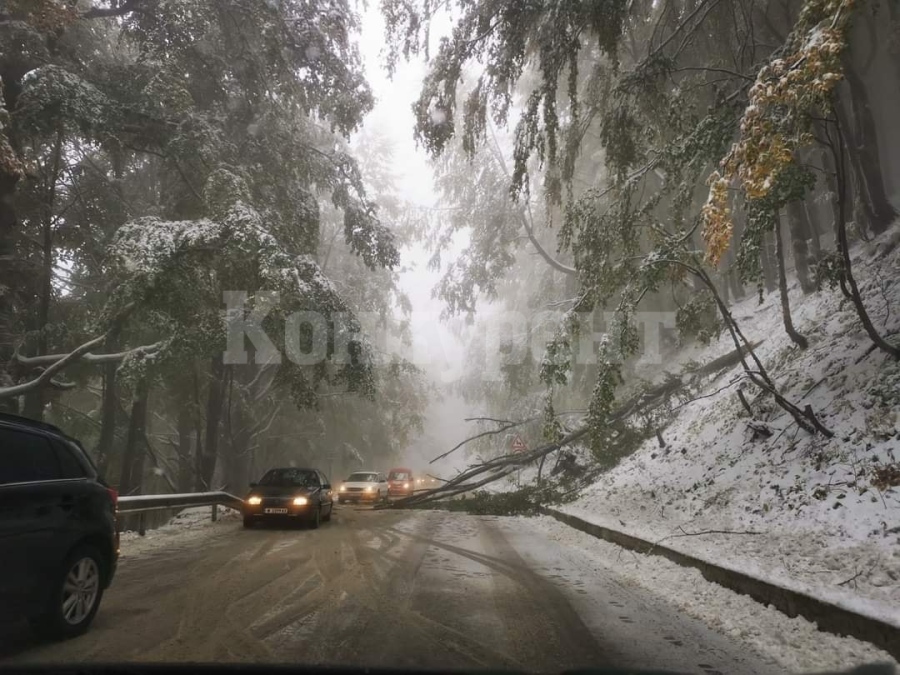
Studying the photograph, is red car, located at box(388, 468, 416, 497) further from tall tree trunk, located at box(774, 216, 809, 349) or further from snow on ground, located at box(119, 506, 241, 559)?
tall tree trunk, located at box(774, 216, 809, 349)

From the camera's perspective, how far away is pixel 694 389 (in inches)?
616

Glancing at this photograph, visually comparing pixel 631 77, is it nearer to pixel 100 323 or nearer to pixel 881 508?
pixel 881 508

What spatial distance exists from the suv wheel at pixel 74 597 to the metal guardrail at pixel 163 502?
502 centimetres

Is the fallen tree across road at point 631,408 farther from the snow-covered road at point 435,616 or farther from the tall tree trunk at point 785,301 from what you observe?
the snow-covered road at point 435,616

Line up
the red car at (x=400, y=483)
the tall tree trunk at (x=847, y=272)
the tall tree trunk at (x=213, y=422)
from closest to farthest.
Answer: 1. the tall tree trunk at (x=847, y=272)
2. the tall tree trunk at (x=213, y=422)
3. the red car at (x=400, y=483)

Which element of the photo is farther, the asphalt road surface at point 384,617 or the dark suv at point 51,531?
the asphalt road surface at point 384,617

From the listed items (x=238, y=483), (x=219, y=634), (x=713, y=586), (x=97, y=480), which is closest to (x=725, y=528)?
(x=713, y=586)

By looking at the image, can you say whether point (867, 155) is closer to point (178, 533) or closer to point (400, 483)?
point (178, 533)

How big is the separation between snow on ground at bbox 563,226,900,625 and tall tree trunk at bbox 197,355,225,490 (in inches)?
472

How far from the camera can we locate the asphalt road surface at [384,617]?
12.9 ft

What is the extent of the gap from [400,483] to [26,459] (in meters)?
23.3

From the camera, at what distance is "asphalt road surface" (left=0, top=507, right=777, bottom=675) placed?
12.9ft

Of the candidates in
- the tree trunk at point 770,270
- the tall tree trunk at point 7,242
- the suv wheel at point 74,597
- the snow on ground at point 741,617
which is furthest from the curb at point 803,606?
the tree trunk at point 770,270

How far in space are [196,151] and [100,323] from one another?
448 centimetres
